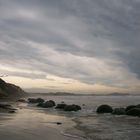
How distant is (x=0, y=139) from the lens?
57.2 ft

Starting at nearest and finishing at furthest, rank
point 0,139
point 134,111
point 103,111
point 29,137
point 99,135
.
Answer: point 0,139
point 29,137
point 99,135
point 134,111
point 103,111

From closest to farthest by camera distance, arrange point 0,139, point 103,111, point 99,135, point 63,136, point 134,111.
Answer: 1. point 0,139
2. point 63,136
3. point 99,135
4. point 134,111
5. point 103,111

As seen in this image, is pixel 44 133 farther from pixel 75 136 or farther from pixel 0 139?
pixel 0 139

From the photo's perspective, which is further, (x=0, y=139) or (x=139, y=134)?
(x=139, y=134)

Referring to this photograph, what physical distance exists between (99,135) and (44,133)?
3875 mm

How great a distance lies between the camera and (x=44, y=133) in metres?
21.0

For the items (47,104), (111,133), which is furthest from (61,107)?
(111,133)

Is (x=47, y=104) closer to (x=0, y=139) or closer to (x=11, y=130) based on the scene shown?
(x=11, y=130)

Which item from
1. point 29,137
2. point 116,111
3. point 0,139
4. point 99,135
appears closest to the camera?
point 0,139

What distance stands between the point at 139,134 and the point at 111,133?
201cm

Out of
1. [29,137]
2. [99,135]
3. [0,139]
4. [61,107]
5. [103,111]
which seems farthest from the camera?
[61,107]

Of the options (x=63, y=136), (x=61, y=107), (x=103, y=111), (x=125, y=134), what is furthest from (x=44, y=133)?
(x=61, y=107)

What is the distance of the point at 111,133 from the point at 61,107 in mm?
32424

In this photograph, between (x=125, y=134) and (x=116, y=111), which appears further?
(x=116, y=111)
